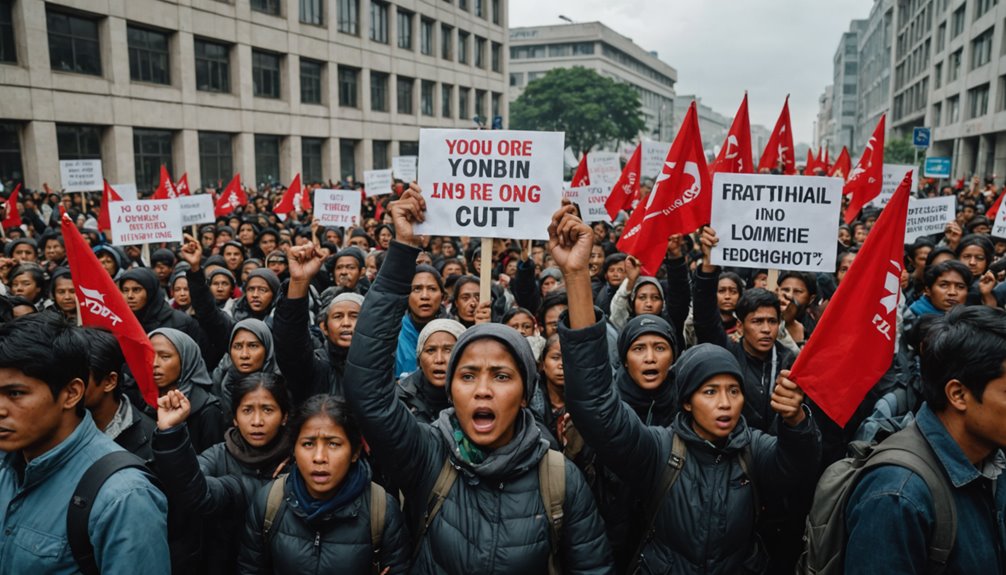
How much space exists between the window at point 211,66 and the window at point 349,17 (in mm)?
7341

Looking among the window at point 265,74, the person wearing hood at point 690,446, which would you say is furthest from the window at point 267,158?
the person wearing hood at point 690,446

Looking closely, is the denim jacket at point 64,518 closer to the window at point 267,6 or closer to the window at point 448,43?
the window at point 267,6

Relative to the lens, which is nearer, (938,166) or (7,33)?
(938,166)

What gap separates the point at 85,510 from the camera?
190 cm

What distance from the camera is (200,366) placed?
3896 millimetres

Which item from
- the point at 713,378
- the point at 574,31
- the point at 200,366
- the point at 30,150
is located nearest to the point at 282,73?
the point at 30,150

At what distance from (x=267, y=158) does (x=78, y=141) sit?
27.6ft

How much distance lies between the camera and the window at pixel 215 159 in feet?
85.8

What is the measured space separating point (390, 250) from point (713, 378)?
4.53 ft

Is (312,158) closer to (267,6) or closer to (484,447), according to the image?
(267,6)

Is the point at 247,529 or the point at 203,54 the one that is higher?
the point at 203,54

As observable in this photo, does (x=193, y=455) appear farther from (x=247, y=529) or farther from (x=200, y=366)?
(x=200, y=366)

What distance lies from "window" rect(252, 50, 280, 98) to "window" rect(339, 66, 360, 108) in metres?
4.09

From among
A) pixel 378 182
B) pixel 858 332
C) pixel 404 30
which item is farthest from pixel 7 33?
pixel 858 332
